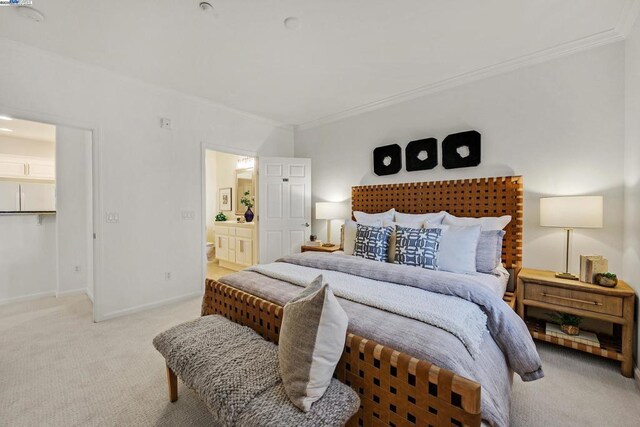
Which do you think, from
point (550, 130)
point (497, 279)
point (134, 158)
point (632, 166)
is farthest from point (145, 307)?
point (632, 166)

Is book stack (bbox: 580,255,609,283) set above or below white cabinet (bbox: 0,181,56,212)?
below

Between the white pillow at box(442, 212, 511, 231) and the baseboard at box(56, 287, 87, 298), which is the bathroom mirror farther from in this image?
the white pillow at box(442, 212, 511, 231)

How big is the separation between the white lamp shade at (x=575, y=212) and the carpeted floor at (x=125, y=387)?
1.07m

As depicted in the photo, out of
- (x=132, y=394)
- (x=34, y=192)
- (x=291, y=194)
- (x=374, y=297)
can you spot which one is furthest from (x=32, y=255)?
(x=374, y=297)

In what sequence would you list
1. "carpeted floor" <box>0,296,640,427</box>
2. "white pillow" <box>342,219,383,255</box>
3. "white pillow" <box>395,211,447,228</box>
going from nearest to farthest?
"carpeted floor" <box>0,296,640,427</box>, "white pillow" <box>395,211,447,228</box>, "white pillow" <box>342,219,383,255</box>

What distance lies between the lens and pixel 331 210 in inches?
160

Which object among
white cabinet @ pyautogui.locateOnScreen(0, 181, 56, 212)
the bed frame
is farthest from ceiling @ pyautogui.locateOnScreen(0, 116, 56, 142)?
the bed frame

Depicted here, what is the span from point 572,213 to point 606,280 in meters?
0.53

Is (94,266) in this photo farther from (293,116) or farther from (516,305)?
(516,305)

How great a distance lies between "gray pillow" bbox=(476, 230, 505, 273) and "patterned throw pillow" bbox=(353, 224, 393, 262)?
2.58ft

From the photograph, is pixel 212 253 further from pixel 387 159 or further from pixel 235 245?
pixel 387 159

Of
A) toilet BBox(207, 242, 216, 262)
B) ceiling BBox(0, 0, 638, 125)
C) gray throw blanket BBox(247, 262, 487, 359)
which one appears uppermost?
ceiling BBox(0, 0, 638, 125)

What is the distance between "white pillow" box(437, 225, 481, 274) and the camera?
2.32 meters

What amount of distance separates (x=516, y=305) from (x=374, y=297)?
157 centimetres
